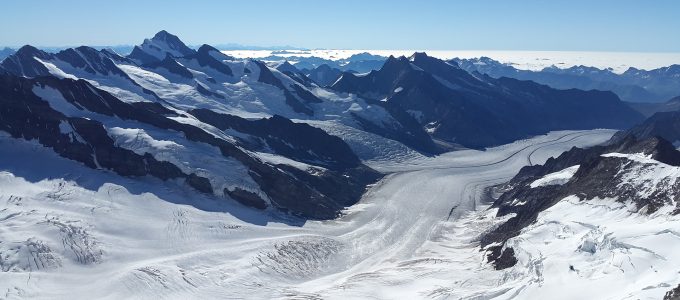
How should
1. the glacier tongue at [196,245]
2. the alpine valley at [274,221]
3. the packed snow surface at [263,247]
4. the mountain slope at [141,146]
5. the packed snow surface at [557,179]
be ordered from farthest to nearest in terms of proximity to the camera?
the packed snow surface at [557,179], the mountain slope at [141,146], the glacier tongue at [196,245], the alpine valley at [274,221], the packed snow surface at [263,247]

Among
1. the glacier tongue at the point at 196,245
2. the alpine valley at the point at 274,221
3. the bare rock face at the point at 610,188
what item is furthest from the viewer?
the glacier tongue at the point at 196,245

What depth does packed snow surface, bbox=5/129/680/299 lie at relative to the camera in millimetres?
75000

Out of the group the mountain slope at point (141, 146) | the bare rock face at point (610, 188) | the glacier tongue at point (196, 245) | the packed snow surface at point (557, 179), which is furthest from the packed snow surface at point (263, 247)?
the packed snow surface at point (557, 179)

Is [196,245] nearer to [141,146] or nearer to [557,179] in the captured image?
[141,146]

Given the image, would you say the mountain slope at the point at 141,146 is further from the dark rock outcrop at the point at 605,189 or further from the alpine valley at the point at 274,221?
the dark rock outcrop at the point at 605,189

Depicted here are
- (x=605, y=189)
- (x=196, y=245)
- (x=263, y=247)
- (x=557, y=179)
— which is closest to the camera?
(x=605, y=189)

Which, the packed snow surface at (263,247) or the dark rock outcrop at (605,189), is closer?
the packed snow surface at (263,247)

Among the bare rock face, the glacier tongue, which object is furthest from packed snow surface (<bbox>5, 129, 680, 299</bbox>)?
the bare rock face

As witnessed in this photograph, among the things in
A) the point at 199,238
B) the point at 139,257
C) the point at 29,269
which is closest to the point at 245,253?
the point at 199,238

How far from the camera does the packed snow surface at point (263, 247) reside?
75.0 metres

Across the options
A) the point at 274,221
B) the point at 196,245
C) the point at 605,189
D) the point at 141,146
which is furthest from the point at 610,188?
the point at 141,146

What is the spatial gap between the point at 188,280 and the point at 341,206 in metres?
62.9

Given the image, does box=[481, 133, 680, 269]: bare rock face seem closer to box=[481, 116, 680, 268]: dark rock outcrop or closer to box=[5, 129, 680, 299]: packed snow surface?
box=[481, 116, 680, 268]: dark rock outcrop

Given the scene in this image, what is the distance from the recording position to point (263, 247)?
353 feet
